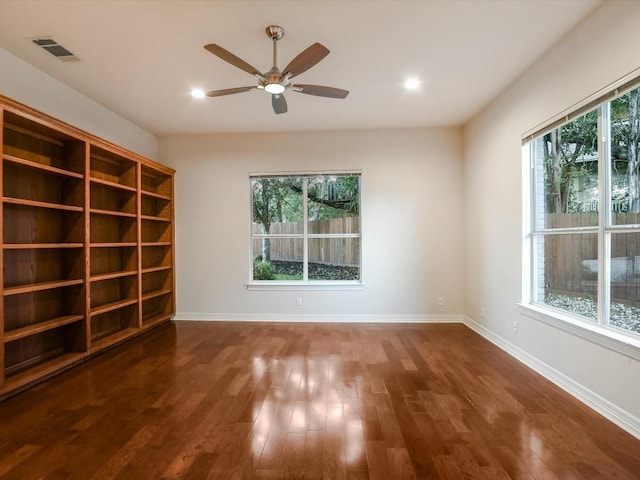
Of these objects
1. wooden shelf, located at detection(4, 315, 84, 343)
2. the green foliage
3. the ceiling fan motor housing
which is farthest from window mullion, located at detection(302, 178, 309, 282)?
wooden shelf, located at detection(4, 315, 84, 343)

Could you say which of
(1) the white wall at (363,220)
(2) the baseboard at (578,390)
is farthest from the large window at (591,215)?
(1) the white wall at (363,220)

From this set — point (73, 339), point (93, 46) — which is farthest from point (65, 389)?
point (93, 46)

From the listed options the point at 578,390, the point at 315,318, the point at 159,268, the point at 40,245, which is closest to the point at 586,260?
the point at 578,390

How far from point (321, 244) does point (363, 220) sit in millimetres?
750

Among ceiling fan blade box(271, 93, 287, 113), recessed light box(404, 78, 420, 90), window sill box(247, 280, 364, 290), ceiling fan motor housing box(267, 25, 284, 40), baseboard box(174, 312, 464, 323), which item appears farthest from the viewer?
window sill box(247, 280, 364, 290)

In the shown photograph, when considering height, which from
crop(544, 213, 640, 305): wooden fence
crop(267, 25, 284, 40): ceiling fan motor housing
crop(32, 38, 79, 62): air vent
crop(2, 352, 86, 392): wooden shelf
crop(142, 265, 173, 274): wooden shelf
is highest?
crop(32, 38, 79, 62): air vent

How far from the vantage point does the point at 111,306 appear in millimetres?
3660

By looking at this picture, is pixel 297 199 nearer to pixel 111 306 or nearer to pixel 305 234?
pixel 305 234

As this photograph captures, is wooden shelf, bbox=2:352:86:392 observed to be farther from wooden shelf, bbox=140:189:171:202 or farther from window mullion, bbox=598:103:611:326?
window mullion, bbox=598:103:611:326

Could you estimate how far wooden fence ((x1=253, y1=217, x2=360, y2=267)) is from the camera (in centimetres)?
499

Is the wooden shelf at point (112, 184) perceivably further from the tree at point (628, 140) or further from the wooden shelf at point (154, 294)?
the tree at point (628, 140)

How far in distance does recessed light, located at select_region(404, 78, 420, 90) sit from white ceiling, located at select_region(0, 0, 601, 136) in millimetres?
80

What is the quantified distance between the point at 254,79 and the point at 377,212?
2469mm

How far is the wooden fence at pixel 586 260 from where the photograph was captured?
2.21 m
